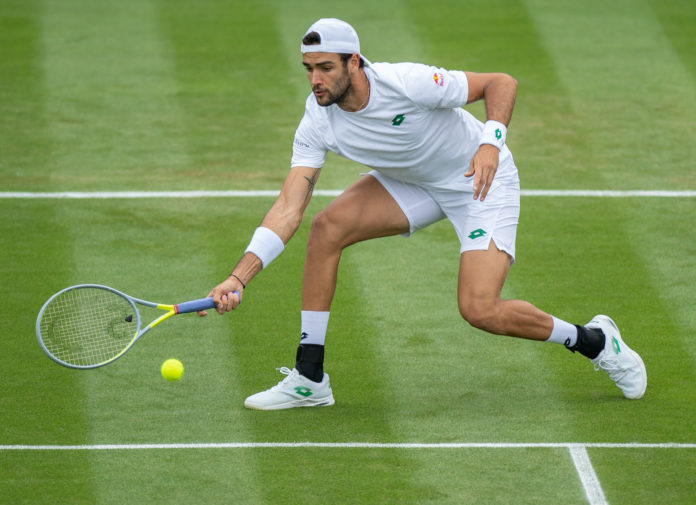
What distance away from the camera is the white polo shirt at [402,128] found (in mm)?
6512

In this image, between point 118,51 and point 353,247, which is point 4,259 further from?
point 118,51

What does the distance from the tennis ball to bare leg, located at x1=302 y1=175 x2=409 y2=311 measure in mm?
737

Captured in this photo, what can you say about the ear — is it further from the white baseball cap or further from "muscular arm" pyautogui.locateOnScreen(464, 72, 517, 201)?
"muscular arm" pyautogui.locateOnScreen(464, 72, 517, 201)

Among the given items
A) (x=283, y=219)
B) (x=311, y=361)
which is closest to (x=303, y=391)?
(x=311, y=361)

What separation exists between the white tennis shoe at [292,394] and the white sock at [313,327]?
0.18m

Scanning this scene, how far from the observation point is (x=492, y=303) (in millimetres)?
6512

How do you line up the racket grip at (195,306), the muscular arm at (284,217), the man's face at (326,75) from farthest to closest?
the man's face at (326,75), the muscular arm at (284,217), the racket grip at (195,306)

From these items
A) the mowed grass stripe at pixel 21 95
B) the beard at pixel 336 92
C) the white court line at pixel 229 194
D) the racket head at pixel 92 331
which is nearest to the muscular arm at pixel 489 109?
the beard at pixel 336 92

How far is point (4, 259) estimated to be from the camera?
874cm

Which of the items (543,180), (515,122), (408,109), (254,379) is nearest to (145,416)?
(254,379)

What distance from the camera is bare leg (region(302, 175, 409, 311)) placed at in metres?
6.78

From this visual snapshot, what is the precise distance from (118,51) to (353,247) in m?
5.02

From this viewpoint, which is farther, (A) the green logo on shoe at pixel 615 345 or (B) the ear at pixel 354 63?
(A) the green logo on shoe at pixel 615 345

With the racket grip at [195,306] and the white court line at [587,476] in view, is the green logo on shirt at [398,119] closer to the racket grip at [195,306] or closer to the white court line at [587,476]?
the racket grip at [195,306]
